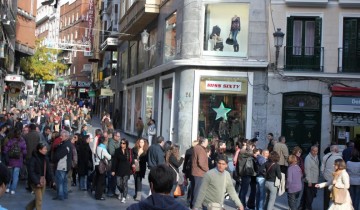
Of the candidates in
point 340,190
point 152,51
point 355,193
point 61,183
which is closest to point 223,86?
point 152,51

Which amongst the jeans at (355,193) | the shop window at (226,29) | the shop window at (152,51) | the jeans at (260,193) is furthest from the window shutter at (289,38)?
the jeans at (260,193)

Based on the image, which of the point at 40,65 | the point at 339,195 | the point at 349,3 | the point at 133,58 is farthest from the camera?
the point at 40,65

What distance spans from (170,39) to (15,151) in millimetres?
12732

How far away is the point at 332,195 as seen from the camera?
34.2 ft

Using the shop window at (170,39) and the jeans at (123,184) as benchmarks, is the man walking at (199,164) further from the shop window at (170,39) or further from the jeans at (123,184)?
the shop window at (170,39)

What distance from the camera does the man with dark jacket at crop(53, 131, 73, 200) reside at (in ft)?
40.4

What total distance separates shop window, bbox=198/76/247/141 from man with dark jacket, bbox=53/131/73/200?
9753mm

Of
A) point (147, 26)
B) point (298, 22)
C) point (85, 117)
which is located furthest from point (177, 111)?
point (85, 117)

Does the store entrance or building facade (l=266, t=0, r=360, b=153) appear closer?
building facade (l=266, t=0, r=360, b=153)

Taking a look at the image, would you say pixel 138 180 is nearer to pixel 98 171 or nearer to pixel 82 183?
pixel 98 171

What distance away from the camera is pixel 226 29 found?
71.5 feet

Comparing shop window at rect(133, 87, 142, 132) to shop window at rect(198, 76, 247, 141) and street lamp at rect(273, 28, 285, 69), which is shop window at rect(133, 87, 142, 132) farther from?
street lamp at rect(273, 28, 285, 69)

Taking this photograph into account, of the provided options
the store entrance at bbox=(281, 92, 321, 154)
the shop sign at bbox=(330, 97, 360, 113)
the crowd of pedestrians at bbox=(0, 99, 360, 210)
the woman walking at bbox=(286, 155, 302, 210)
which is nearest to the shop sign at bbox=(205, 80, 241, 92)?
the store entrance at bbox=(281, 92, 321, 154)

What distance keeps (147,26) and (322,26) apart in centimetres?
1153
